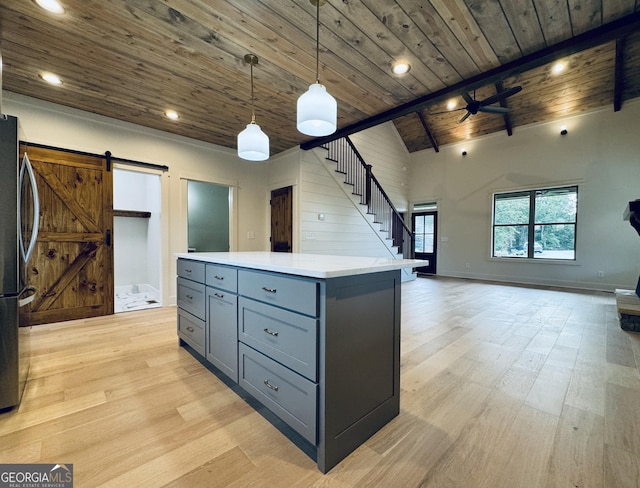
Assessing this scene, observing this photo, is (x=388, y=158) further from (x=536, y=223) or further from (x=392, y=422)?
A: (x=392, y=422)

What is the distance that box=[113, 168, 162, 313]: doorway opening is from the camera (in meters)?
5.35

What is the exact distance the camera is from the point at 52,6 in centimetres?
201

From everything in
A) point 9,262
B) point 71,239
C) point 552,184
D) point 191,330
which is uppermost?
point 552,184

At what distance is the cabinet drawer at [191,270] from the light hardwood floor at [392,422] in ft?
2.44

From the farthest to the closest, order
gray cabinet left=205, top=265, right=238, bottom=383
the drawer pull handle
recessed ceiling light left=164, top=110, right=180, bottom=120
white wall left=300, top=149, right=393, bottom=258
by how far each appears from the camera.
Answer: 1. white wall left=300, top=149, right=393, bottom=258
2. recessed ceiling light left=164, top=110, right=180, bottom=120
3. gray cabinet left=205, top=265, right=238, bottom=383
4. the drawer pull handle

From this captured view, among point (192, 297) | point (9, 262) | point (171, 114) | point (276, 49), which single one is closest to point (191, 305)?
point (192, 297)

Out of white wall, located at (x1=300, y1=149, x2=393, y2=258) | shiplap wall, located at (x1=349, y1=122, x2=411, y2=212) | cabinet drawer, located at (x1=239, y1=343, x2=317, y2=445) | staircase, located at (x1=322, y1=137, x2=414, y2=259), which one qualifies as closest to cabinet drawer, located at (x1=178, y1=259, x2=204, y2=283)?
cabinet drawer, located at (x1=239, y1=343, x2=317, y2=445)

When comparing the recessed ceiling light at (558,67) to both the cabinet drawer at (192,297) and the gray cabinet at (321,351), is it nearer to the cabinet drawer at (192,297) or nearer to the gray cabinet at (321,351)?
the gray cabinet at (321,351)

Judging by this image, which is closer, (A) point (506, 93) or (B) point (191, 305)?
(B) point (191, 305)

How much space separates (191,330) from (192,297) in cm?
31

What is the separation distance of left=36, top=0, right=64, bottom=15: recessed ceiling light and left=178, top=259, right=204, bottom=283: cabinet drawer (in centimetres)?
212

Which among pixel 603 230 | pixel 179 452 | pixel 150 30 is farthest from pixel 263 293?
pixel 603 230

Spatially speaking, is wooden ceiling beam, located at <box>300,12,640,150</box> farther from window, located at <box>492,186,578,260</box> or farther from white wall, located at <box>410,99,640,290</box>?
window, located at <box>492,186,578,260</box>

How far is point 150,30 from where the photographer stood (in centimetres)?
227
